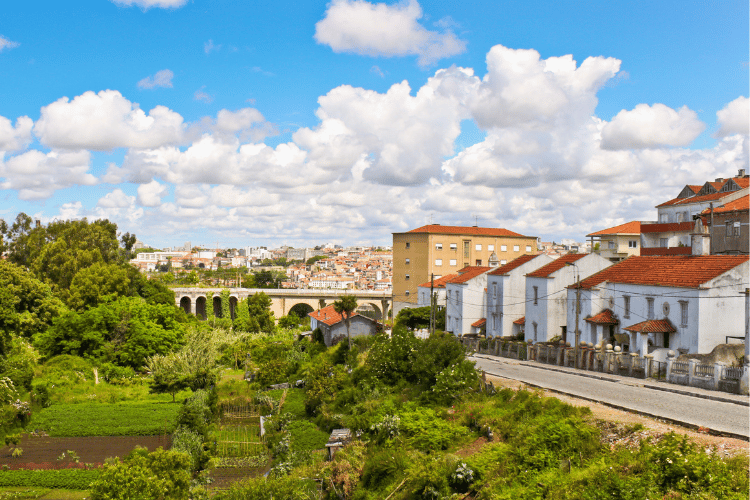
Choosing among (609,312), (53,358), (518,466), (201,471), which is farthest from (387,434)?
(53,358)

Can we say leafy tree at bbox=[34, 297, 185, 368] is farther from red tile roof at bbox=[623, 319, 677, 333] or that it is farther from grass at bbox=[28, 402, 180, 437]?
red tile roof at bbox=[623, 319, 677, 333]

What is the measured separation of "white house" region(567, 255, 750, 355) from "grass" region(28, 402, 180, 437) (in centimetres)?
2206

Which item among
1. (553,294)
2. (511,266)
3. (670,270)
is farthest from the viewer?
(511,266)

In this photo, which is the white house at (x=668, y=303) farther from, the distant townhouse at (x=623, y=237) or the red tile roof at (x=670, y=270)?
the distant townhouse at (x=623, y=237)

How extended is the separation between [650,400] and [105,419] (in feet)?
85.3

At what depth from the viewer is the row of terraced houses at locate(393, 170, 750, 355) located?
81.3 feet

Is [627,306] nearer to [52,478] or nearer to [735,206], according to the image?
[735,206]

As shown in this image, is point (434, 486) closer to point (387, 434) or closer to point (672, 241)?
point (387, 434)

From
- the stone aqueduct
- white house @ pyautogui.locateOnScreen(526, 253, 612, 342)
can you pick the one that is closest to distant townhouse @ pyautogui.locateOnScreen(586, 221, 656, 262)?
white house @ pyautogui.locateOnScreen(526, 253, 612, 342)

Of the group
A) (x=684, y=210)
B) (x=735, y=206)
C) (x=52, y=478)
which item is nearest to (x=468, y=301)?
(x=735, y=206)

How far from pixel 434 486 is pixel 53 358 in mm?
39282

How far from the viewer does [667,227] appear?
1928 inches

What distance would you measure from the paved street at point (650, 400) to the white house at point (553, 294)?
34.6ft

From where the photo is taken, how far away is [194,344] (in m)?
46.4
